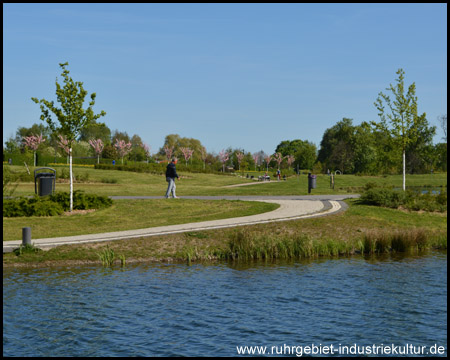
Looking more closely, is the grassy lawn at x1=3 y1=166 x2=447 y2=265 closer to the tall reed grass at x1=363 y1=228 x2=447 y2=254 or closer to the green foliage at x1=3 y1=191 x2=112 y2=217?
the tall reed grass at x1=363 y1=228 x2=447 y2=254

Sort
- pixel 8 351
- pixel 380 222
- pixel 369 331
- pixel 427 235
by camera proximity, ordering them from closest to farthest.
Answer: pixel 8 351, pixel 369 331, pixel 427 235, pixel 380 222

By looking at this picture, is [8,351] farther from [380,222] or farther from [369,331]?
[380,222]

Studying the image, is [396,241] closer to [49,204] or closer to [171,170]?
[171,170]

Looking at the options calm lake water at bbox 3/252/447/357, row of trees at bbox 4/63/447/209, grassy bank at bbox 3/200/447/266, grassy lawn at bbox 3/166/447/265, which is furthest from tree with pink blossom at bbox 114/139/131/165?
calm lake water at bbox 3/252/447/357

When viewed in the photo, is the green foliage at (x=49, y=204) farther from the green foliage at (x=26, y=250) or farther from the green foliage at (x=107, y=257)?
the green foliage at (x=107, y=257)

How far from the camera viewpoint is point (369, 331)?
484 inches

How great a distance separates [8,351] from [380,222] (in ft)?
64.3

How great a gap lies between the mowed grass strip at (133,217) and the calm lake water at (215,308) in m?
5.62

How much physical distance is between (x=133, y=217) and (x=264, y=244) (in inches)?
333

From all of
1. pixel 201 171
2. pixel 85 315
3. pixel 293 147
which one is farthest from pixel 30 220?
pixel 293 147

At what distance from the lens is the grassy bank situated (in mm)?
19281

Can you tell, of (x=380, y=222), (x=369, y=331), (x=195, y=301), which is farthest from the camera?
(x=380, y=222)

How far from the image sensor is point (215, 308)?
45.3 feet

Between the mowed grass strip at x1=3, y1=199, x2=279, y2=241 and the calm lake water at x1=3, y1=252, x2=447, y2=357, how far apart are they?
18.4 feet
